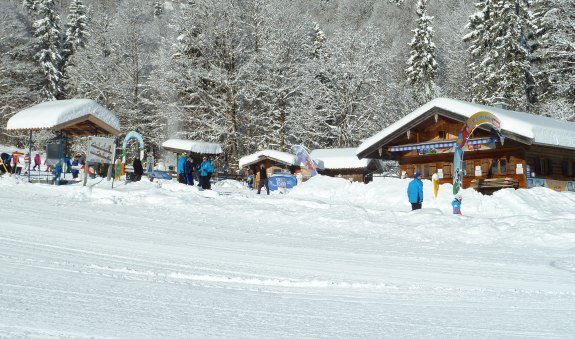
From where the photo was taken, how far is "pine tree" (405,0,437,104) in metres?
49.3

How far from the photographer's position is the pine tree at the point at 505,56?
37500 mm

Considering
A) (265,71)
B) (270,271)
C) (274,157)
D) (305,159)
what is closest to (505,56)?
(305,159)

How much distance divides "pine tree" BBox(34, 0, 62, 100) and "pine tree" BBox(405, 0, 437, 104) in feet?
110

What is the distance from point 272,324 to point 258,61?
1457 inches

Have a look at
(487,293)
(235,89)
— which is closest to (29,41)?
(235,89)

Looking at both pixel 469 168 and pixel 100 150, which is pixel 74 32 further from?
pixel 469 168

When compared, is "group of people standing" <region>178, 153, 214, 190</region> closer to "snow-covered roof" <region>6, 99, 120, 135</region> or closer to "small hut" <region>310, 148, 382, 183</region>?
"snow-covered roof" <region>6, 99, 120, 135</region>

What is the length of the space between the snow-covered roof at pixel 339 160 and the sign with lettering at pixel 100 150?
21942 mm

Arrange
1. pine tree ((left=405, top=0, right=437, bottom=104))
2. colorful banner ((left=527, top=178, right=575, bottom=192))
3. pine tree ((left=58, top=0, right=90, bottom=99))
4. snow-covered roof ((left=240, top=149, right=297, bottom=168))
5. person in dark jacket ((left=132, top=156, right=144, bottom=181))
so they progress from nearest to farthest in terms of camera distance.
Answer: person in dark jacket ((left=132, top=156, right=144, bottom=181))
colorful banner ((left=527, top=178, right=575, bottom=192))
snow-covered roof ((left=240, top=149, right=297, bottom=168))
pine tree ((left=405, top=0, right=437, bottom=104))
pine tree ((left=58, top=0, right=90, bottom=99))

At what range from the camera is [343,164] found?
Answer: 130 ft

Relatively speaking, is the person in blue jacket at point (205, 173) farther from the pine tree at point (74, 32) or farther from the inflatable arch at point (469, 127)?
the pine tree at point (74, 32)

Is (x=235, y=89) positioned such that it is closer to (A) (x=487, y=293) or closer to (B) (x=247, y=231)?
(B) (x=247, y=231)

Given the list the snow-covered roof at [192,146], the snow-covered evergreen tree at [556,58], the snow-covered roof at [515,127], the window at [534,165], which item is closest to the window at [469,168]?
→ the window at [534,165]

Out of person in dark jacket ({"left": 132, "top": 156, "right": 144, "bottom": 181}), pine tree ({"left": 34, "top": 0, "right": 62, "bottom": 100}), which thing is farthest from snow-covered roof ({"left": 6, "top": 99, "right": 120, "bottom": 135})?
pine tree ({"left": 34, "top": 0, "right": 62, "bottom": 100})
